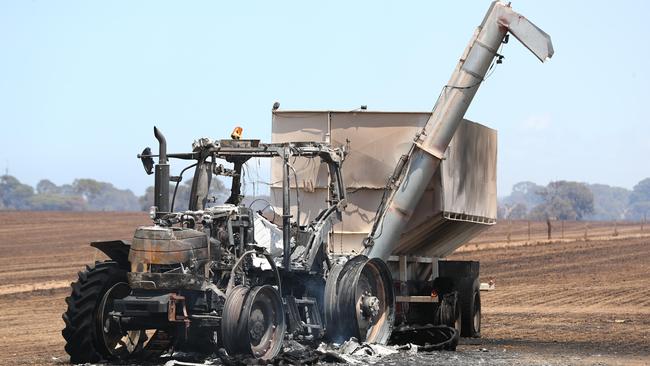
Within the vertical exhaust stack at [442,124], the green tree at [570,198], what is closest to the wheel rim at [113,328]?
the vertical exhaust stack at [442,124]

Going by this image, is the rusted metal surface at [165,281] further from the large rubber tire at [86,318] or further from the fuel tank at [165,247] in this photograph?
the large rubber tire at [86,318]

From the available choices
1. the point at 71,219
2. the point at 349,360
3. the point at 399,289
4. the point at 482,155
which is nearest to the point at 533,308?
the point at 482,155

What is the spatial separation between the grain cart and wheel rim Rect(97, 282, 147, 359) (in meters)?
0.02

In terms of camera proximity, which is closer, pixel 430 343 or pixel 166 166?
pixel 166 166

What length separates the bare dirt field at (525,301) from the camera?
17484mm

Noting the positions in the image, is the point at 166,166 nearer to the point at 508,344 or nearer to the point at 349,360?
the point at 349,360

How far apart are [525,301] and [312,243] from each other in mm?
14751

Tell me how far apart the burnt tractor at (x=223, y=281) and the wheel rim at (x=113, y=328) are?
14 mm

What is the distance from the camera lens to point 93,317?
15.0 metres

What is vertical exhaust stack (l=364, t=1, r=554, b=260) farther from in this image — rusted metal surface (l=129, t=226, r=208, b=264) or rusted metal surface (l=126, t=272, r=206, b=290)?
rusted metal surface (l=126, t=272, r=206, b=290)

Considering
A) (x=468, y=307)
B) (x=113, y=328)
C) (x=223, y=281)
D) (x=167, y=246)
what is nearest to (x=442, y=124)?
(x=468, y=307)

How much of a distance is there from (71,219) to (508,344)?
65.0m

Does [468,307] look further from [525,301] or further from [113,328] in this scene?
[525,301]

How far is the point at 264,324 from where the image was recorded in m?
14.7
